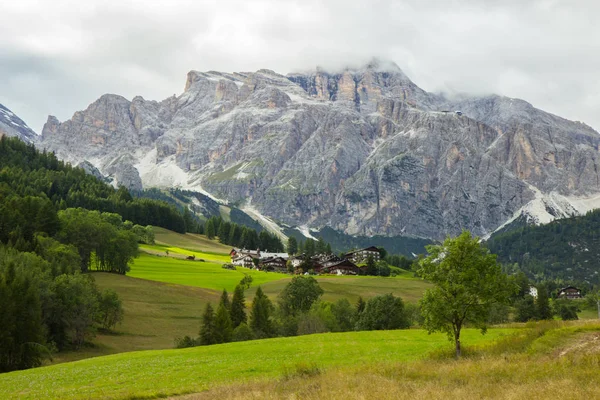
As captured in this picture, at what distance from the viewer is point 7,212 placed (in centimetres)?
9175

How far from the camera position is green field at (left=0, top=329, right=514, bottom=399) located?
27.4 m

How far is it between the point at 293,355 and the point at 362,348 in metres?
5.74

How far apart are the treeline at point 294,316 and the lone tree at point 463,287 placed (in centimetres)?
3570

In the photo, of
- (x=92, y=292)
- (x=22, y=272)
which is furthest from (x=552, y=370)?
(x=92, y=292)

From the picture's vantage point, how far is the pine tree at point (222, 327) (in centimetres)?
6328

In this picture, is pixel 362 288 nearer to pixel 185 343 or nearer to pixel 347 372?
pixel 185 343

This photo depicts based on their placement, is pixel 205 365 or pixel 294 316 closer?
pixel 205 365

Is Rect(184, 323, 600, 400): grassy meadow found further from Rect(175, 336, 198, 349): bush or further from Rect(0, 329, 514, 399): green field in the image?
Rect(175, 336, 198, 349): bush

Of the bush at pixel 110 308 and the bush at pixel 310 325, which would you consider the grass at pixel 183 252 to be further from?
the bush at pixel 310 325

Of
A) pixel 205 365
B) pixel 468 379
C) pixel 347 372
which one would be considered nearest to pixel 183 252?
pixel 205 365

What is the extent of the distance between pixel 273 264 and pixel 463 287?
156 metres

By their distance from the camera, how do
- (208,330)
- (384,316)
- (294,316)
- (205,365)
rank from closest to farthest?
(205,365), (208,330), (384,316), (294,316)

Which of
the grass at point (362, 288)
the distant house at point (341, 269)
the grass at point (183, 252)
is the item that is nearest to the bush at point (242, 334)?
the grass at point (362, 288)

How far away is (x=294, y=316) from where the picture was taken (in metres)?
82.1
